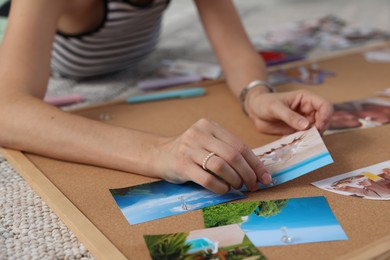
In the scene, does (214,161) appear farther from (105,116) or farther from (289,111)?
(105,116)

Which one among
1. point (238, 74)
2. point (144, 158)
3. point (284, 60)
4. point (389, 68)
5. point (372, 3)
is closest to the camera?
point (144, 158)

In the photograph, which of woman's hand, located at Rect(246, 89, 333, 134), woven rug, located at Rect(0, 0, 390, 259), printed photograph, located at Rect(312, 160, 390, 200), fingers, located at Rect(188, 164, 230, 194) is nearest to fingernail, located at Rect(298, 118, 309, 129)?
woman's hand, located at Rect(246, 89, 333, 134)

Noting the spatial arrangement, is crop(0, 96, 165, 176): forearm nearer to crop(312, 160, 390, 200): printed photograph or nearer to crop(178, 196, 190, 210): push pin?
crop(178, 196, 190, 210): push pin

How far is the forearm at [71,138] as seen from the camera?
897 mm

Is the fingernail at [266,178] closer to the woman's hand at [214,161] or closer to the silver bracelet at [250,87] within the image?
the woman's hand at [214,161]

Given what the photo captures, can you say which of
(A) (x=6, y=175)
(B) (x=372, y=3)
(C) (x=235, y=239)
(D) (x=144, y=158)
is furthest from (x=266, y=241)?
(B) (x=372, y=3)

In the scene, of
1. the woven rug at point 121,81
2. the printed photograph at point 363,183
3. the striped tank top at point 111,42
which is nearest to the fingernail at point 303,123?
the printed photograph at point 363,183

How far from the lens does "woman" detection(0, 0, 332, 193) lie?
812mm

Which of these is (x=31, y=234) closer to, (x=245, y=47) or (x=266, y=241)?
(x=266, y=241)

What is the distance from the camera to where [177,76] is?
150cm

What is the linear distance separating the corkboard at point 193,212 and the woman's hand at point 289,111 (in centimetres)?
2

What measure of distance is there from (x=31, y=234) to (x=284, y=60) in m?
0.90

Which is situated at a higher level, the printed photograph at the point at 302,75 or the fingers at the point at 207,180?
the fingers at the point at 207,180

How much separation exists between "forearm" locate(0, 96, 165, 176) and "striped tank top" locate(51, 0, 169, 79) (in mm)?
443
